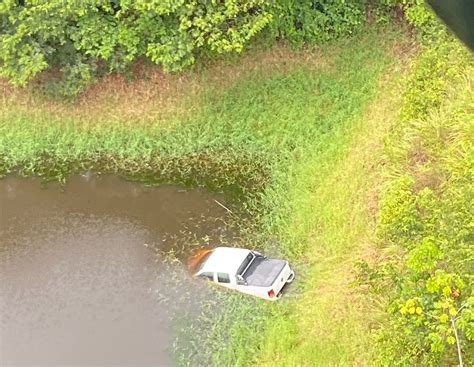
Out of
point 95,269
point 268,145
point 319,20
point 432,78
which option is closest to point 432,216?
point 432,78

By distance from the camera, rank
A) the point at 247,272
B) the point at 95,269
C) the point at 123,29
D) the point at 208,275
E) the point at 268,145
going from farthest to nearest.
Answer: the point at 268,145 < the point at 123,29 < the point at 95,269 < the point at 208,275 < the point at 247,272

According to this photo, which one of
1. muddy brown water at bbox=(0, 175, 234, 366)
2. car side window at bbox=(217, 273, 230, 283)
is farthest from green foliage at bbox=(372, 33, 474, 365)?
muddy brown water at bbox=(0, 175, 234, 366)

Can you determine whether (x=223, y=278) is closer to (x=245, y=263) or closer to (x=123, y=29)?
(x=245, y=263)

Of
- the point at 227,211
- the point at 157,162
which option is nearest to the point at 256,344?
the point at 227,211

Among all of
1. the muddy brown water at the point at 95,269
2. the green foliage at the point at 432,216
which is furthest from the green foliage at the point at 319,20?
the muddy brown water at the point at 95,269

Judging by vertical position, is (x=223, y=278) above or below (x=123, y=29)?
below

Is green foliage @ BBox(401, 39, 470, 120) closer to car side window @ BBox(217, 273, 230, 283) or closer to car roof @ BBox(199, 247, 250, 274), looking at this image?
car roof @ BBox(199, 247, 250, 274)

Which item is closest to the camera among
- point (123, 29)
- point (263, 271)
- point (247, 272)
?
point (263, 271)

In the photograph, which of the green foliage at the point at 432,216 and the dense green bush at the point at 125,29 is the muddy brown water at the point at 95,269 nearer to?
the dense green bush at the point at 125,29
